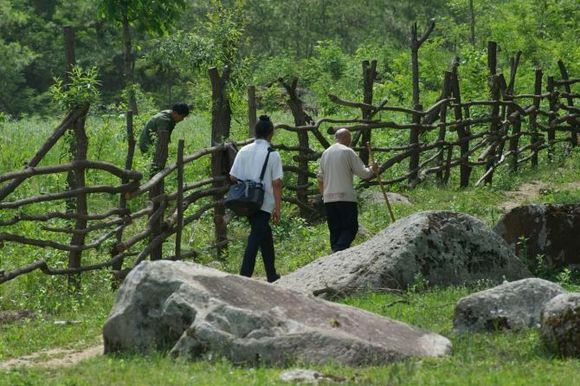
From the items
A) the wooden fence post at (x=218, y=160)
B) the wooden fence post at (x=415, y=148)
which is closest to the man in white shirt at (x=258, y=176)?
the wooden fence post at (x=218, y=160)

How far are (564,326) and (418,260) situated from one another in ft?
9.43

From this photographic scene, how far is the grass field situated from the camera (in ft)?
22.5

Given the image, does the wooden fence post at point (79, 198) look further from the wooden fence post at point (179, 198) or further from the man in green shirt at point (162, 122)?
the man in green shirt at point (162, 122)

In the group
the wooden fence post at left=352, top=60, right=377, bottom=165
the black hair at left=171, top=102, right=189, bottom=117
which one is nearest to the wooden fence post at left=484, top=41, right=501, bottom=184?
the wooden fence post at left=352, top=60, right=377, bottom=165

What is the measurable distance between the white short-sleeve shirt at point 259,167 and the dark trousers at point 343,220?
5.48ft

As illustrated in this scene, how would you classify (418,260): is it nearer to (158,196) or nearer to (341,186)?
(341,186)

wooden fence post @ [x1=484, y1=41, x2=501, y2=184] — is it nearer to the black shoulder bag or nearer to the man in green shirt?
the man in green shirt

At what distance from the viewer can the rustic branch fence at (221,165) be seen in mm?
11047

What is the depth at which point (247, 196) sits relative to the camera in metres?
10.2

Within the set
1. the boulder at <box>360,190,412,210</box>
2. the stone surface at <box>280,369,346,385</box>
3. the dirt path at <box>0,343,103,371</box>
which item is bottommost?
the boulder at <box>360,190,412,210</box>

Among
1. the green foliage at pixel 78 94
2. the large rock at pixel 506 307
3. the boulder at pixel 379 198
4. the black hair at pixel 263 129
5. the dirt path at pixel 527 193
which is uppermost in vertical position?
the green foliage at pixel 78 94

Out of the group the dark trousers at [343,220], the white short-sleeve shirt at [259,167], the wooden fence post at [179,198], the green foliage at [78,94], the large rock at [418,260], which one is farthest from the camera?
the dark trousers at [343,220]

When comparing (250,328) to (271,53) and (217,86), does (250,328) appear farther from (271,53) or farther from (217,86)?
(271,53)

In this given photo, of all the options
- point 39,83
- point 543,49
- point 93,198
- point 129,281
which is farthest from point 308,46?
point 129,281
